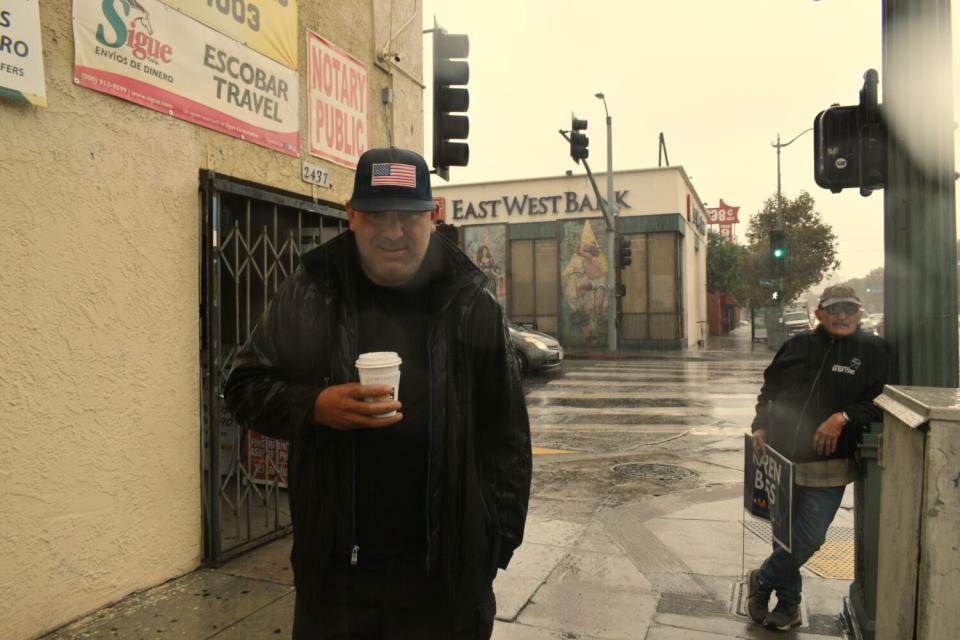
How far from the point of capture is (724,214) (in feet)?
249

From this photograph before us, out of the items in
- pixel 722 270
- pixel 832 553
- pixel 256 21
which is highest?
pixel 722 270

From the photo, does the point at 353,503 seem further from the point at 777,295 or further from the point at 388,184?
the point at 777,295

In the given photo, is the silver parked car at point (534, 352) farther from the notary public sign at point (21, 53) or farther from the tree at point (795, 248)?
the tree at point (795, 248)

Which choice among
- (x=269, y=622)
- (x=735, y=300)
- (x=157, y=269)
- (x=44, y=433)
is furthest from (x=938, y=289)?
(x=735, y=300)

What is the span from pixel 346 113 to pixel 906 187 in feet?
13.9

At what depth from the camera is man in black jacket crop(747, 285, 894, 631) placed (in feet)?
12.0

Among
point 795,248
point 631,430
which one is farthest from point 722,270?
point 631,430

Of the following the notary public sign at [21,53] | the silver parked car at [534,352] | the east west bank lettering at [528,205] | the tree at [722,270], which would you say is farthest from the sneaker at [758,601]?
the tree at [722,270]

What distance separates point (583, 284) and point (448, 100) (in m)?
21.5

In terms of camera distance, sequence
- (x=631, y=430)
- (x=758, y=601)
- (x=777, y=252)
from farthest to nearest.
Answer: (x=777, y=252)
(x=631, y=430)
(x=758, y=601)

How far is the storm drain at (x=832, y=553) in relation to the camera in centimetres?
473

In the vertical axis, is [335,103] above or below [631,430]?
above

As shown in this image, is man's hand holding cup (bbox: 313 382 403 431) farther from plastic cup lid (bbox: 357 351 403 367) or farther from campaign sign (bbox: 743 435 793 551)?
campaign sign (bbox: 743 435 793 551)

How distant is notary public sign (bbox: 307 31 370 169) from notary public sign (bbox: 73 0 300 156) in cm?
24
